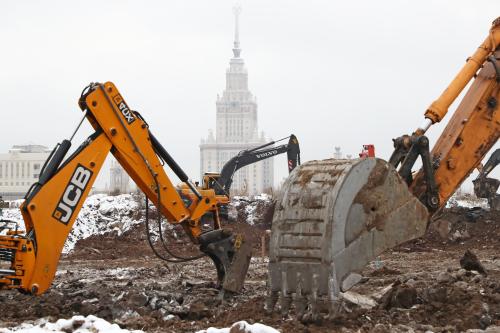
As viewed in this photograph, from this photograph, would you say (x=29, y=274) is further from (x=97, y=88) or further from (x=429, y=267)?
(x=429, y=267)

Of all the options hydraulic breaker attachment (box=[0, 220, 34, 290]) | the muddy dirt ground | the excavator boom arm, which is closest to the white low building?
the excavator boom arm

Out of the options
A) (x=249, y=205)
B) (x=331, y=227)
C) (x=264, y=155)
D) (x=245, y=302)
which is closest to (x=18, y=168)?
(x=264, y=155)

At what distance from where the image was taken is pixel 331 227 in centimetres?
830

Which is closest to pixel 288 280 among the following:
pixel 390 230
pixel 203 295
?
pixel 390 230

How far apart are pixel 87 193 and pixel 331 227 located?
3963mm

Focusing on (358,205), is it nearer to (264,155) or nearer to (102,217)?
(102,217)

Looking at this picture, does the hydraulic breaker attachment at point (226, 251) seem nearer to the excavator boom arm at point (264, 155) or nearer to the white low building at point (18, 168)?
the excavator boom arm at point (264, 155)

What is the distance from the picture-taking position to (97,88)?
11.4 metres

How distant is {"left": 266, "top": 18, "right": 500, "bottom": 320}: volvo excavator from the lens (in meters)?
8.34

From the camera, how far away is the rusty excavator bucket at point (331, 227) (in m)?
8.31

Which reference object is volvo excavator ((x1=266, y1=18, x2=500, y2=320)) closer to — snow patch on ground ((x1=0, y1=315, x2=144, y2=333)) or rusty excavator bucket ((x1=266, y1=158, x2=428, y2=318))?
rusty excavator bucket ((x1=266, y1=158, x2=428, y2=318))

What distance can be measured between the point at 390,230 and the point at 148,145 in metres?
4.08

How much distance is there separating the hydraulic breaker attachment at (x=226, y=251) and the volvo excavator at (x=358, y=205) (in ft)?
10.2

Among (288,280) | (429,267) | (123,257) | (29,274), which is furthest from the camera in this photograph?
(123,257)
